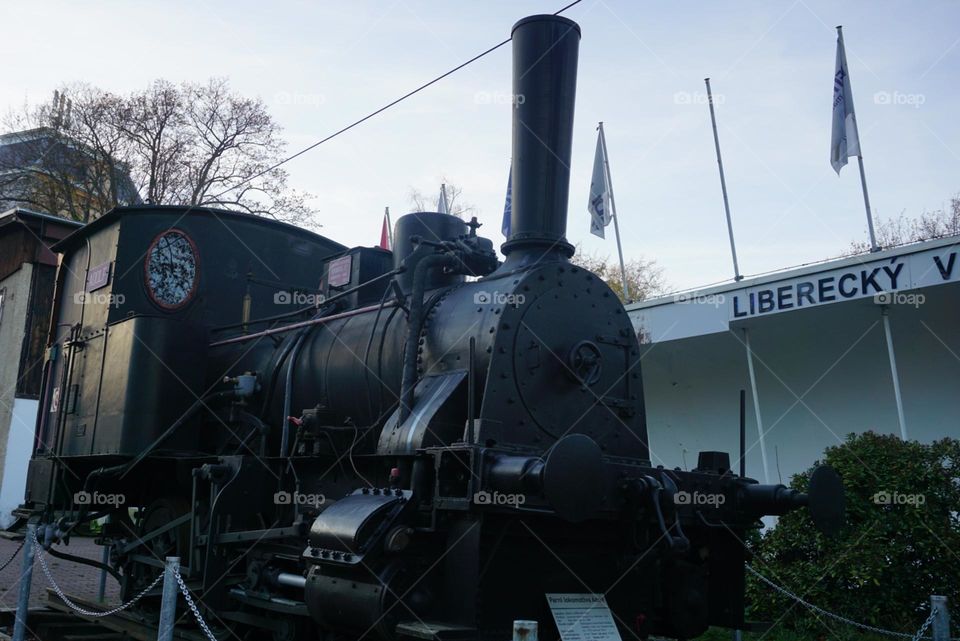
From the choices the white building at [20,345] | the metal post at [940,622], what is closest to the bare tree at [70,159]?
the white building at [20,345]

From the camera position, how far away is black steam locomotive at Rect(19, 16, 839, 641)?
4484 millimetres

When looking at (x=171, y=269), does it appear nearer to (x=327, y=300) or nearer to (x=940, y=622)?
(x=327, y=300)

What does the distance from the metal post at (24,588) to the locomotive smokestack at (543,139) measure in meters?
4.71

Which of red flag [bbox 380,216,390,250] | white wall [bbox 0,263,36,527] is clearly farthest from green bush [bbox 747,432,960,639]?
white wall [bbox 0,263,36,527]

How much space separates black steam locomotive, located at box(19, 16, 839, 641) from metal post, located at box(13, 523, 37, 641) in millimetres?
665

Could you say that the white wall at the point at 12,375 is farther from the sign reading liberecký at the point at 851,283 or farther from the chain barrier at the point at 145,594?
the sign reading liberecký at the point at 851,283

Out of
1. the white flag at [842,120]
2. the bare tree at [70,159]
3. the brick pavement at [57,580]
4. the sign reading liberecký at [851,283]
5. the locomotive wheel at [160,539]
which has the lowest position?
the brick pavement at [57,580]

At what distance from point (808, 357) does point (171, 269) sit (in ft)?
27.0

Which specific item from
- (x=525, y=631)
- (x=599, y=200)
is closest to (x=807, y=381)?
(x=599, y=200)

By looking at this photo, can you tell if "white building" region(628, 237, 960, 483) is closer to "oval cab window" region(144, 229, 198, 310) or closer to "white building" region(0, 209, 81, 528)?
"oval cab window" region(144, 229, 198, 310)

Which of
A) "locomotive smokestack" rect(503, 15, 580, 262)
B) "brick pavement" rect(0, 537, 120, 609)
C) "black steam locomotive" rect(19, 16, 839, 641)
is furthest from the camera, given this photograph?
"brick pavement" rect(0, 537, 120, 609)

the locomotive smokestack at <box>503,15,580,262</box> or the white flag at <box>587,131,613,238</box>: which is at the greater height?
the white flag at <box>587,131,613,238</box>

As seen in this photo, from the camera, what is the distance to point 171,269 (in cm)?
790

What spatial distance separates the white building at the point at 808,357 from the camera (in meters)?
9.55
